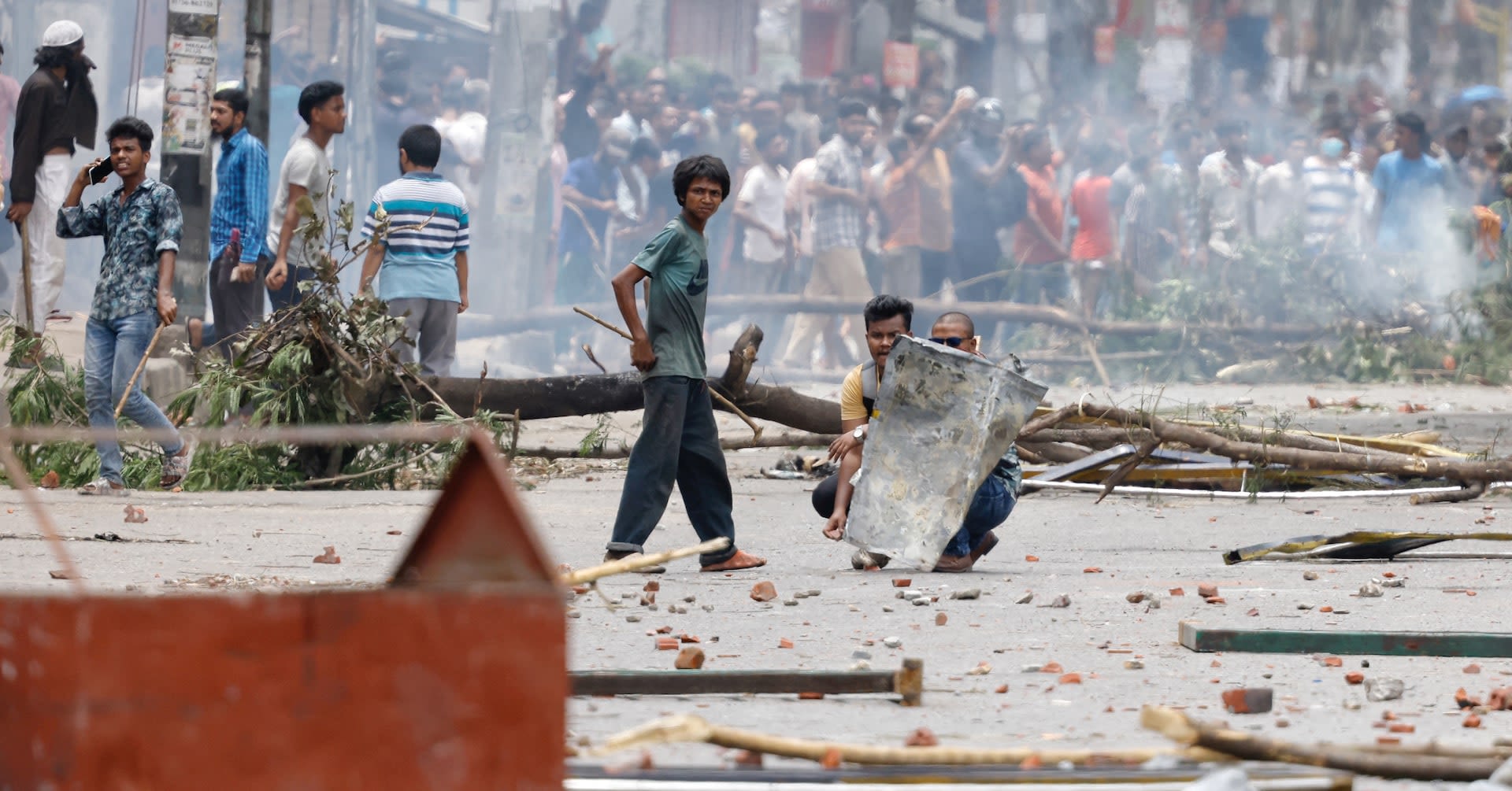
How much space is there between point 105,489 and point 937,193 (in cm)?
989

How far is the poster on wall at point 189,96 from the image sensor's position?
29.9 ft

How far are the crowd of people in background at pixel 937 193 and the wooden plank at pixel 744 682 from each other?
38.8 feet

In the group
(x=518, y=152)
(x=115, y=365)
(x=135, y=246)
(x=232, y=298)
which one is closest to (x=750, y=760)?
(x=115, y=365)

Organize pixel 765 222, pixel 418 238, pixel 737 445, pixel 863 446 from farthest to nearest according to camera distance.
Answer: pixel 765 222 < pixel 737 445 < pixel 418 238 < pixel 863 446

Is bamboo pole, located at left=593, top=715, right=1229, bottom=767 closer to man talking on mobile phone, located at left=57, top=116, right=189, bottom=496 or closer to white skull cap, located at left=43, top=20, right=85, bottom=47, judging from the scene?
man talking on mobile phone, located at left=57, top=116, right=189, bottom=496

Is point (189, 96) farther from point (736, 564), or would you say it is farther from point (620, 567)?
point (620, 567)

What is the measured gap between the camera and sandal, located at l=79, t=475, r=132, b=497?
7320 millimetres

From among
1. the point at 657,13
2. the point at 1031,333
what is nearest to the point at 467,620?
the point at 1031,333

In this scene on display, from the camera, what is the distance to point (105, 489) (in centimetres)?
733

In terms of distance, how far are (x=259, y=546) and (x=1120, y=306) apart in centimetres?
1095

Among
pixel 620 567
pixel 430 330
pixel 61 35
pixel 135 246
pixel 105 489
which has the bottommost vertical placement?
pixel 105 489

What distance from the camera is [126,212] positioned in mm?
7348

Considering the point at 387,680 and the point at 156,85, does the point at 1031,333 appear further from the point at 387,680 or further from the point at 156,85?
the point at 387,680

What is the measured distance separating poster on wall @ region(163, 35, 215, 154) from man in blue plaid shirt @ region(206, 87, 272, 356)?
0.12m
